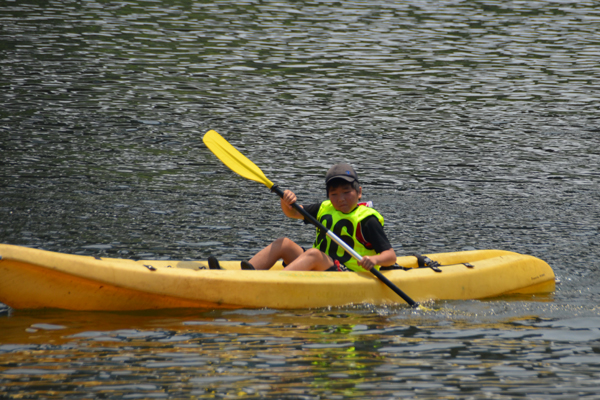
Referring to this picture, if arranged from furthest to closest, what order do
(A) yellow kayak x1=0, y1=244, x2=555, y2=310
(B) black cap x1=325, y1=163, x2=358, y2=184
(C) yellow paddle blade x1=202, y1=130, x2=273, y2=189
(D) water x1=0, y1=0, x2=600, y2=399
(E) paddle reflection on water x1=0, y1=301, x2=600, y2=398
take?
(C) yellow paddle blade x1=202, y1=130, x2=273, y2=189 → (B) black cap x1=325, y1=163, x2=358, y2=184 → (A) yellow kayak x1=0, y1=244, x2=555, y2=310 → (D) water x1=0, y1=0, x2=600, y2=399 → (E) paddle reflection on water x1=0, y1=301, x2=600, y2=398

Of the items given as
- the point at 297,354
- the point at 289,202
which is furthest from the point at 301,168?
the point at 297,354

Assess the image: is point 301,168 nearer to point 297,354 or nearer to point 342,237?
point 342,237

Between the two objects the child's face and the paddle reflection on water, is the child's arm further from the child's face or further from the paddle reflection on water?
Answer: the paddle reflection on water

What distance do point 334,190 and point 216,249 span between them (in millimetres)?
1935

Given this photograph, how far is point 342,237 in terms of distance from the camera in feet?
19.9

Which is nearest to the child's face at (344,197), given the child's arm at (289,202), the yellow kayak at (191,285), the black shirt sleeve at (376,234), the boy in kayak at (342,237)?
the boy in kayak at (342,237)

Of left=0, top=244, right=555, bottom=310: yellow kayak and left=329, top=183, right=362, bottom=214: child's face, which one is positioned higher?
left=329, top=183, right=362, bottom=214: child's face

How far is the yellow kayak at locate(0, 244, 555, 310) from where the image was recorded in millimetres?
5293

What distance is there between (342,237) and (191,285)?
1.27 meters

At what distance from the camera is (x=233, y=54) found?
18.8 meters

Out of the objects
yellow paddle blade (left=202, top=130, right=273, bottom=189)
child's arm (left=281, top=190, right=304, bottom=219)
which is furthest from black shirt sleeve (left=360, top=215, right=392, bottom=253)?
yellow paddle blade (left=202, top=130, right=273, bottom=189)

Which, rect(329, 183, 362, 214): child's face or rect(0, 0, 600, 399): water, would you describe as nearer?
rect(0, 0, 600, 399): water

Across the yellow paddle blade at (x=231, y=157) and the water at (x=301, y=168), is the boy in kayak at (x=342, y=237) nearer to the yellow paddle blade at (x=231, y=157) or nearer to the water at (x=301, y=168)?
the water at (x=301, y=168)

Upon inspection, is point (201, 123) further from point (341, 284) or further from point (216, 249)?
point (341, 284)
